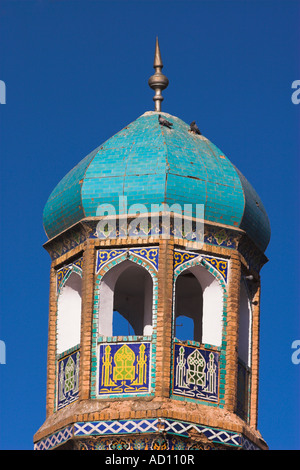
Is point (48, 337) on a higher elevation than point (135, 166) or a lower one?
lower

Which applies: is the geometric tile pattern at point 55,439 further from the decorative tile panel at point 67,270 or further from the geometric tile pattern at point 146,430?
the decorative tile panel at point 67,270

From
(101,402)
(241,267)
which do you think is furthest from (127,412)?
(241,267)

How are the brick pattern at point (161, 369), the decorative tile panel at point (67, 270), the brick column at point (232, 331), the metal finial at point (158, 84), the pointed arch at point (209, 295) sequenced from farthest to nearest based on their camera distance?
the metal finial at point (158, 84)
the decorative tile panel at point (67, 270)
the pointed arch at point (209, 295)
the brick column at point (232, 331)
the brick pattern at point (161, 369)

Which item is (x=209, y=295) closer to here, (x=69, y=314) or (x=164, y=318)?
(x=164, y=318)

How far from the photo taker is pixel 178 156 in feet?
119

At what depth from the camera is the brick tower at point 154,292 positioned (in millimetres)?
34438

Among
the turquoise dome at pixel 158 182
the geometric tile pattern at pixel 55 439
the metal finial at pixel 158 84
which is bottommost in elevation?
the geometric tile pattern at pixel 55 439

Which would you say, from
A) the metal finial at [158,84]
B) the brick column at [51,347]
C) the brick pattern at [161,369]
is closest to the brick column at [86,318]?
the brick pattern at [161,369]

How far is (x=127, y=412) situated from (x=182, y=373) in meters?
1.13

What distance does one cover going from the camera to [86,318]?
35188mm

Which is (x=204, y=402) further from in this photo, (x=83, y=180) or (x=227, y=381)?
(x=83, y=180)

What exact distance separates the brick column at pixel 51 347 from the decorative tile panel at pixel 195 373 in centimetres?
214

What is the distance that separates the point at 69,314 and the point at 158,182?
2.52m
